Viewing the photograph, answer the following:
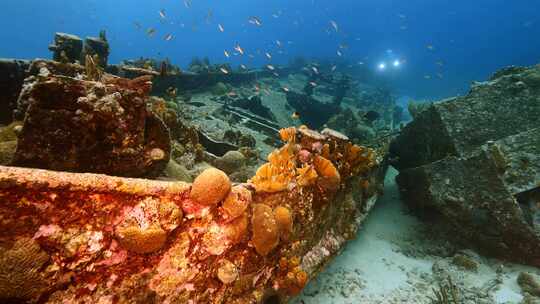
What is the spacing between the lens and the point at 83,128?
3.16m

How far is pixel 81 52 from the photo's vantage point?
905cm

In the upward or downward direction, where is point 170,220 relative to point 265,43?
downward

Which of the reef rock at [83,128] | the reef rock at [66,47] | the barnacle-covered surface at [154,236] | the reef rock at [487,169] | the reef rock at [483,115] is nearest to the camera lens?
the barnacle-covered surface at [154,236]

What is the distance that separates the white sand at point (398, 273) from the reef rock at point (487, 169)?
1.93 ft

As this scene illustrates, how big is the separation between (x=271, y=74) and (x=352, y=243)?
2196 cm

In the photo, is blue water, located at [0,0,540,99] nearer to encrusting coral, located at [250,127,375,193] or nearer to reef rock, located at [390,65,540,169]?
reef rock, located at [390,65,540,169]

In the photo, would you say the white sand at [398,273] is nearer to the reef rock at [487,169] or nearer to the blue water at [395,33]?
the reef rock at [487,169]

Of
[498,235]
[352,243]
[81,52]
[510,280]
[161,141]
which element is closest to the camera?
[161,141]

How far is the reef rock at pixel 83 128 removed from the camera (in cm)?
296

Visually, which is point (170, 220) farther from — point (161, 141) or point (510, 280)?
point (510, 280)

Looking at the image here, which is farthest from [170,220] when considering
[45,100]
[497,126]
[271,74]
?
[271,74]

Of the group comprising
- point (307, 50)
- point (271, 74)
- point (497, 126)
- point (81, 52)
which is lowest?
point (497, 126)

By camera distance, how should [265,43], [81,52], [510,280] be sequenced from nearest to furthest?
[510,280] → [81,52] → [265,43]

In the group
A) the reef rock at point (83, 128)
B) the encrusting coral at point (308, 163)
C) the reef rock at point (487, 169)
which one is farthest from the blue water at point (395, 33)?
the reef rock at point (83, 128)
